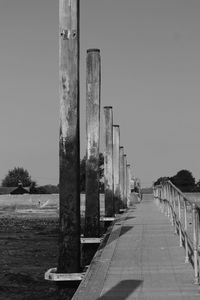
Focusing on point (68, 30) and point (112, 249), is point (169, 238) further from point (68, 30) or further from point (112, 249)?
point (68, 30)

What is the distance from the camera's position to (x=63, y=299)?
9727mm

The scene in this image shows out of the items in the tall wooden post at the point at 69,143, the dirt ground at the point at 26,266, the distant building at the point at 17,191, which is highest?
the distant building at the point at 17,191

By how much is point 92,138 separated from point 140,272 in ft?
22.5

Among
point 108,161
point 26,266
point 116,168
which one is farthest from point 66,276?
point 116,168

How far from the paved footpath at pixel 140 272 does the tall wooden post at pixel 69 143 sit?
1.67ft

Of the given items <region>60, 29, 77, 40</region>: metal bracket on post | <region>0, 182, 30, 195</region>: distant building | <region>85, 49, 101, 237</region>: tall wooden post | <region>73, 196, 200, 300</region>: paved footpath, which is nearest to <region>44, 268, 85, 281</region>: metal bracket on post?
<region>73, 196, 200, 300</region>: paved footpath

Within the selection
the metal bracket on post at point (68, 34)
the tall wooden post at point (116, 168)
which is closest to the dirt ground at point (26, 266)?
the tall wooden post at point (116, 168)

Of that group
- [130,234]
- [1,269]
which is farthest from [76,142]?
[1,269]

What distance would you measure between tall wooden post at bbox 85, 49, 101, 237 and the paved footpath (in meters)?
2.23

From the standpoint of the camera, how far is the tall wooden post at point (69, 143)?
934cm

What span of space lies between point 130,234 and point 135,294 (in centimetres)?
772

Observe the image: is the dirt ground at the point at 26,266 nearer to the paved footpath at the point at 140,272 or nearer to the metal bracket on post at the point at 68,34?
the paved footpath at the point at 140,272

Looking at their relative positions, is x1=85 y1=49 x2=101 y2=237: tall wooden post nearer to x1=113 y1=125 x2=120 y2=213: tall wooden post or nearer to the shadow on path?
the shadow on path

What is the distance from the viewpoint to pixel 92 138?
51.1 feet
